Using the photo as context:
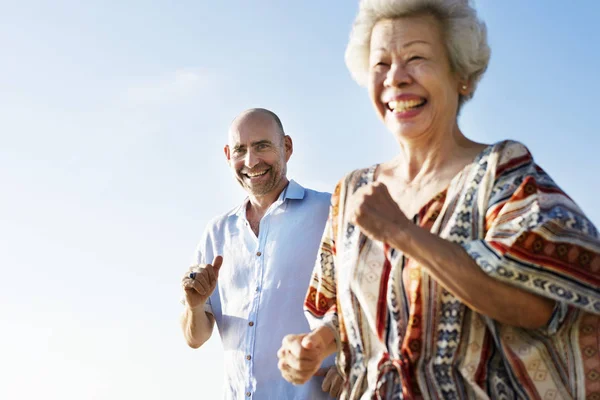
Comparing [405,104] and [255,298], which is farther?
[255,298]

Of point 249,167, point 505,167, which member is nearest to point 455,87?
point 505,167

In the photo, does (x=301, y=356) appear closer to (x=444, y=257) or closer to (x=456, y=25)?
(x=444, y=257)

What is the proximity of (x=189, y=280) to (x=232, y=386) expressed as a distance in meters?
0.70

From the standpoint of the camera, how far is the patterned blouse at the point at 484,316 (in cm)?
236

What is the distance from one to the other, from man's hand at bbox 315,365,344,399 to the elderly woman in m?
1.41

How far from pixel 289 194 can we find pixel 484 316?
2.77m

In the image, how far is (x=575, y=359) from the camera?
2.44 m

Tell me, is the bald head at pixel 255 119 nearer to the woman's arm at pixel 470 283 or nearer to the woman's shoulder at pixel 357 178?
the woman's shoulder at pixel 357 178

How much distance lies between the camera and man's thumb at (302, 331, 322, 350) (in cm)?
265

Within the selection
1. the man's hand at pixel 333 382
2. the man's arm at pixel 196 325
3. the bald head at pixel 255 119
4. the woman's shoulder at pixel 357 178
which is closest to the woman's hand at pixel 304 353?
the woman's shoulder at pixel 357 178

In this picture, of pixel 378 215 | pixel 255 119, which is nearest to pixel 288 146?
pixel 255 119

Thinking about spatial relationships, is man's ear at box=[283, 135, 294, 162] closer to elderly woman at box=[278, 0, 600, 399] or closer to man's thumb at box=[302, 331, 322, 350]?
elderly woman at box=[278, 0, 600, 399]

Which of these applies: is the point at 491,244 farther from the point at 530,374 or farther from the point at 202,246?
the point at 202,246

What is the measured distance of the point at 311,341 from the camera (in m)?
2.66
